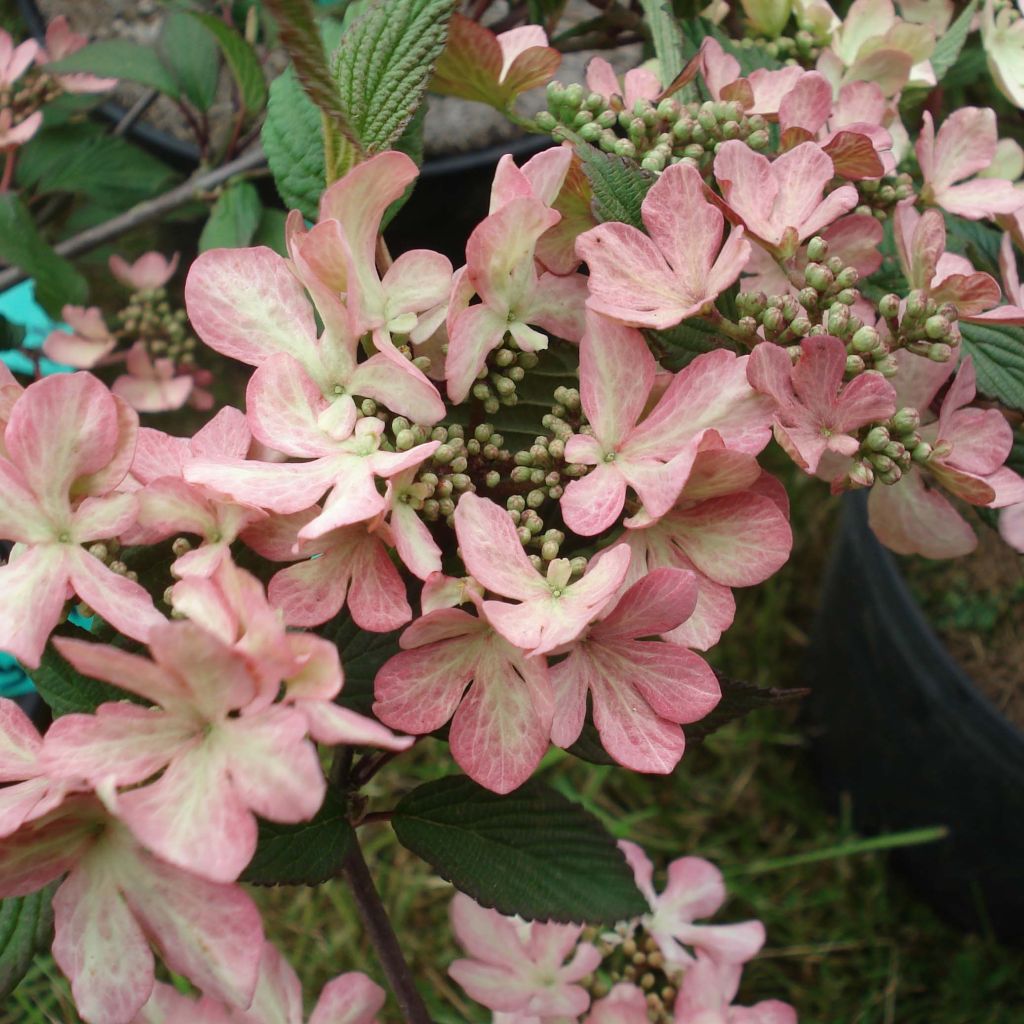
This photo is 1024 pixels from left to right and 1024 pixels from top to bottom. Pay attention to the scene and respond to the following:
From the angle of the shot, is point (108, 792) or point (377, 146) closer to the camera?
point (108, 792)

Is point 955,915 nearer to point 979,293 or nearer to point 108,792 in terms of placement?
point 979,293

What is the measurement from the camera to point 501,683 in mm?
413

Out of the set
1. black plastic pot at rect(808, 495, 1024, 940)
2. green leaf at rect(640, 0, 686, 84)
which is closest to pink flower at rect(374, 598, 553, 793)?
green leaf at rect(640, 0, 686, 84)

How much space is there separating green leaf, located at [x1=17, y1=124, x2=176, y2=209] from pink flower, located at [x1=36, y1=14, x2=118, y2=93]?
0.30ft

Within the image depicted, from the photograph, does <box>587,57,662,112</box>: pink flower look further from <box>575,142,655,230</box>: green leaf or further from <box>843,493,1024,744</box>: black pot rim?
<box>843,493,1024,744</box>: black pot rim

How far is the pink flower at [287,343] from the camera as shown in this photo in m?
→ 0.41

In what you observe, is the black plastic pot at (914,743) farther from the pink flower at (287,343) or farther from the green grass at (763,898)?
the pink flower at (287,343)

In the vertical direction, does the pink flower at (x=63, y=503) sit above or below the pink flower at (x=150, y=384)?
above

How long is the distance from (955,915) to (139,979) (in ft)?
3.81

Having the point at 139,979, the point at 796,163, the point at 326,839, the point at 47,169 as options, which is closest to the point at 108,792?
the point at 139,979

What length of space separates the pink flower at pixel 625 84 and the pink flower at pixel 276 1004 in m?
0.46

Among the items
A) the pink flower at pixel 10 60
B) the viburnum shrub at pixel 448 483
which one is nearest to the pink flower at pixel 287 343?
the viburnum shrub at pixel 448 483

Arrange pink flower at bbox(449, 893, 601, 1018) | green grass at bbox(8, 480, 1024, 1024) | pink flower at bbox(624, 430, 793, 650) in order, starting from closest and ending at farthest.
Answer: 1. pink flower at bbox(624, 430, 793, 650)
2. pink flower at bbox(449, 893, 601, 1018)
3. green grass at bbox(8, 480, 1024, 1024)

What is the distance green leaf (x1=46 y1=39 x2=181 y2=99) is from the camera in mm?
998
